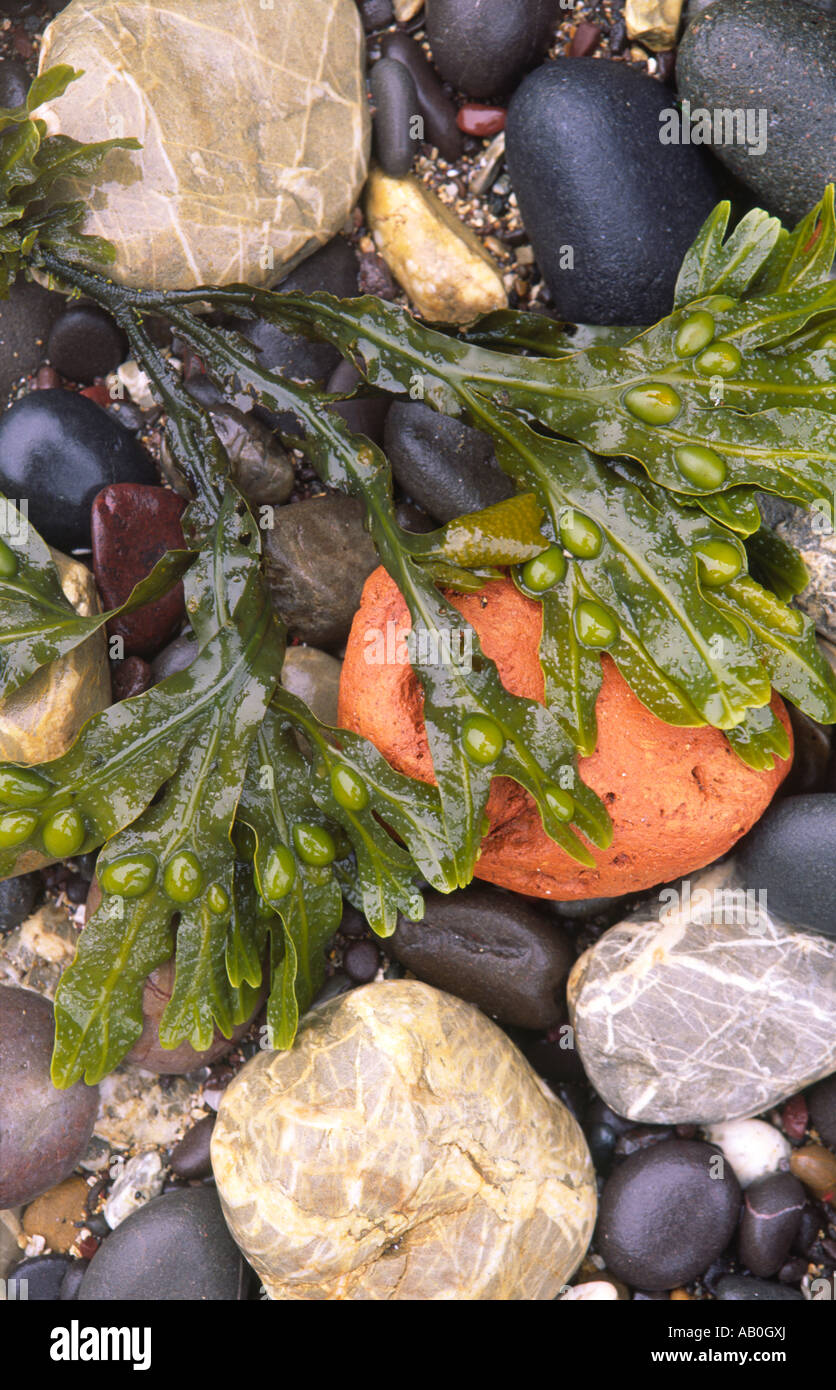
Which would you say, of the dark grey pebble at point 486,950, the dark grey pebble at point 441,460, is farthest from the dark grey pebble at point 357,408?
the dark grey pebble at point 486,950

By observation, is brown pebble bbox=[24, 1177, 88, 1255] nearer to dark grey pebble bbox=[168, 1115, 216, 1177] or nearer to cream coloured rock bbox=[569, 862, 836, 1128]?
dark grey pebble bbox=[168, 1115, 216, 1177]

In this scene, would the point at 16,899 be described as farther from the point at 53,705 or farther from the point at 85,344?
the point at 85,344

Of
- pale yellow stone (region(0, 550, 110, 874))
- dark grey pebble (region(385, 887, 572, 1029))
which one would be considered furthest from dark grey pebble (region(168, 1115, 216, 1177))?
pale yellow stone (region(0, 550, 110, 874))

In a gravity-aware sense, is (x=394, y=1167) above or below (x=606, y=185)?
below

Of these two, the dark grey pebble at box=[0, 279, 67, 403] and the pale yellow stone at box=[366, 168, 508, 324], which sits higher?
the pale yellow stone at box=[366, 168, 508, 324]

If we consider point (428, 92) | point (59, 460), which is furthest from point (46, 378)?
point (428, 92)

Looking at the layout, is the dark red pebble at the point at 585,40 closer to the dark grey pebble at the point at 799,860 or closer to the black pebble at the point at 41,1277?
the dark grey pebble at the point at 799,860
